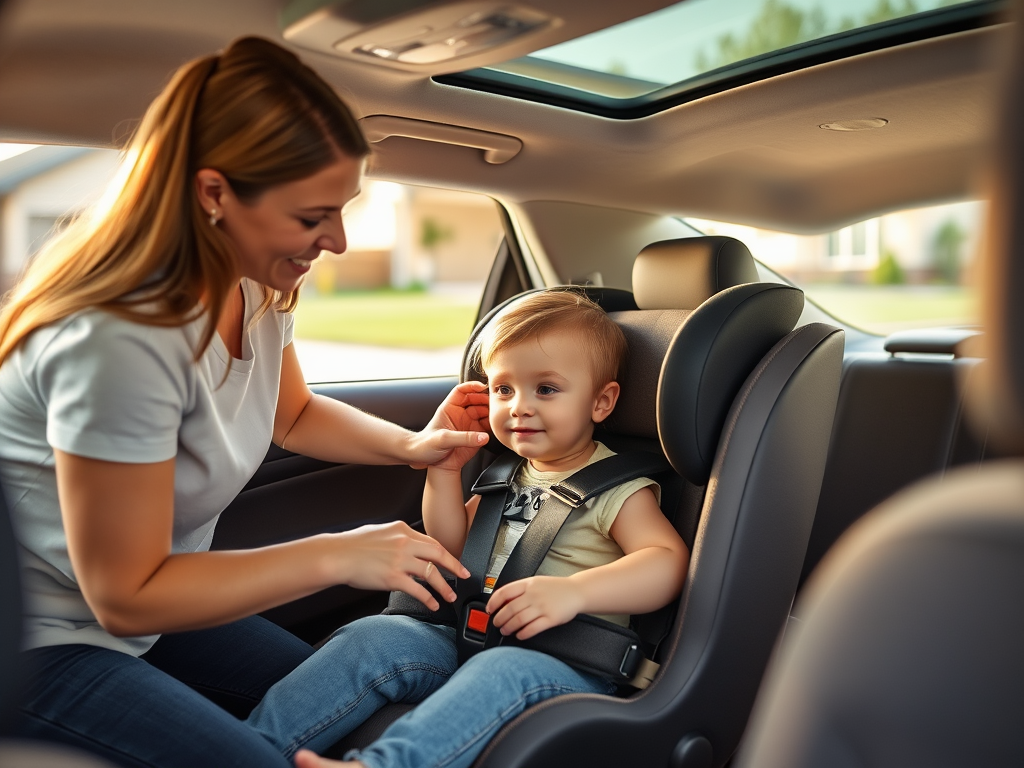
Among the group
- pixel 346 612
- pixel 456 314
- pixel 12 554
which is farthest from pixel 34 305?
pixel 456 314

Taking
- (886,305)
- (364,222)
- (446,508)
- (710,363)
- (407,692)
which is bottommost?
(407,692)

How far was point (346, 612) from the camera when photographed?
2686 millimetres

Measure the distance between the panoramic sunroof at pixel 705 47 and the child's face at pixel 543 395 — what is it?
2.26 ft

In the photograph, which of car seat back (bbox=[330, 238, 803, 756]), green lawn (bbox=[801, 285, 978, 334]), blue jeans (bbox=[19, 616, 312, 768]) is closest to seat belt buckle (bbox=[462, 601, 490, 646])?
car seat back (bbox=[330, 238, 803, 756])

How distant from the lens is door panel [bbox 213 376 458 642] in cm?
255

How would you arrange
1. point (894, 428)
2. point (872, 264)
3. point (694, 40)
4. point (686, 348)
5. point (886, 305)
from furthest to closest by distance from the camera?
point (886, 305) < point (872, 264) < point (894, 428) < point (694, 40) < point (686, 348)

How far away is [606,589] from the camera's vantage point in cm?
169

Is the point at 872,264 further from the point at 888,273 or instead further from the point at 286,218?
the point at 286,218

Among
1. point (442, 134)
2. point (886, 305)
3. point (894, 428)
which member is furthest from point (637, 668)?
point (886, 305)

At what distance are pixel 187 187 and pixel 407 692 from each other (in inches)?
38.5

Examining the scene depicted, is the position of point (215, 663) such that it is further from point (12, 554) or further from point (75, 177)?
point (75, 177)

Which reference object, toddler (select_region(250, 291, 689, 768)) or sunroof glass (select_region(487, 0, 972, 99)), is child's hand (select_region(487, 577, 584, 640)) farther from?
sunroof glass (select_region(487, 0, 972, 99))

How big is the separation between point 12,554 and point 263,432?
0.76 meters

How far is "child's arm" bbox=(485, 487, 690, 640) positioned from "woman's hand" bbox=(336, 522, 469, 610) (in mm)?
241
